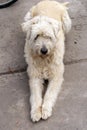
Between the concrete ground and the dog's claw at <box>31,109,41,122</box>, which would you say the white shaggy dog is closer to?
the dog's claw at <box>31,109,41,122</box>

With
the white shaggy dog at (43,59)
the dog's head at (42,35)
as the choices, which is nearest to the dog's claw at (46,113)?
the white shaggy dog at (43,59)

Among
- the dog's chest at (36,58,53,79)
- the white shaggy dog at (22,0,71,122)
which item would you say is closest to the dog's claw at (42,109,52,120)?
the white shaggy dog at (22,0,71,122)

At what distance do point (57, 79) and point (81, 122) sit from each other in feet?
2.40

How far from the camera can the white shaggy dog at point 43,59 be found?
4.49m

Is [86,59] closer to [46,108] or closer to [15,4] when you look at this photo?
[46,108]

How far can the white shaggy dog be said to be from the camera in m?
4.49

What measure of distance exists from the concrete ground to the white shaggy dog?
0.12 meters

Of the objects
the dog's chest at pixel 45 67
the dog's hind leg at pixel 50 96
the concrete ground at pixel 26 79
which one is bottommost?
the concrete ground at pixel 26 79

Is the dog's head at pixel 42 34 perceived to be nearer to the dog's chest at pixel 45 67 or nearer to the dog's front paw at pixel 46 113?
the dog's chest at pixel 45 67

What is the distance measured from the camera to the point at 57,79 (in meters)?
4.86

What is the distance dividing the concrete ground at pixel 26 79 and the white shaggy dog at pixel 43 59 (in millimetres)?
122

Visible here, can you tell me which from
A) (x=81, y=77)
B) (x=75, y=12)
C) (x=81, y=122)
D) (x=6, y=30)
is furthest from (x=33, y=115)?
(x=75, y=12)

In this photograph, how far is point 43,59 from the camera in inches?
192

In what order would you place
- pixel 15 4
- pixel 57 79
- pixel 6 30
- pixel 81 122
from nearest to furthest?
pixel 81 122
pixel 57 79
pixel 6 30
pixel 15 4
